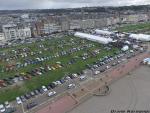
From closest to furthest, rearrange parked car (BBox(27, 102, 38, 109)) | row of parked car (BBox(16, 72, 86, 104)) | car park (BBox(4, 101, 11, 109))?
parked car (BBox(27, 102, 38, 109)), car park (BBox(4, 101, 11, 109)), row of parked car (BBox(16, 72, 86, 104))

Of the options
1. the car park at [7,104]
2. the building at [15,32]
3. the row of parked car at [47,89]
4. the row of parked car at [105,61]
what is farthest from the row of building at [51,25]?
the car park at [7,104]

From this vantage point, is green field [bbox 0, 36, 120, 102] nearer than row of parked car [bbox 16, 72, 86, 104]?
No

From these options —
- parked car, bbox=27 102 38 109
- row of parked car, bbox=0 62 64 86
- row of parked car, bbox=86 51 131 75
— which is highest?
row of parked car, bbox=86 51 131 75

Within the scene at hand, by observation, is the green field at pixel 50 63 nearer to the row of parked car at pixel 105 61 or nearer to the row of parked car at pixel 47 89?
the row of parked car at pixel 47 89

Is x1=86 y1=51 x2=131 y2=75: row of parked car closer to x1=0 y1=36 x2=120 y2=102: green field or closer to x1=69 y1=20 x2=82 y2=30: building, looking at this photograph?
x1=0 y1=36 x2=120 y2=102: green field

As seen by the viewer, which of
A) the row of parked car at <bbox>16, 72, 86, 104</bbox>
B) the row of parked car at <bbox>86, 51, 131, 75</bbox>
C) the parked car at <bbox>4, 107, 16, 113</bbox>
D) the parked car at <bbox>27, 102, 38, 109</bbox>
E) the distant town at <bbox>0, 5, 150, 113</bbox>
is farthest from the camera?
the row of parked car at <bbox>86, 51, 131, 75</bbox>

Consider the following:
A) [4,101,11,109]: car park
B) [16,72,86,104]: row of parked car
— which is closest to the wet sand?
[16,72,86,104]: row of parked car

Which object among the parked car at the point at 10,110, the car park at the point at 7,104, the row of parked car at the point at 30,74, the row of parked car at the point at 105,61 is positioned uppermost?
the row of parked car at the point at 105,61

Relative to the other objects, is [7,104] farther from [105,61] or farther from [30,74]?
[105,61]

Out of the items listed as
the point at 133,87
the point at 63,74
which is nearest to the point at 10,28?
the point at 63,74
